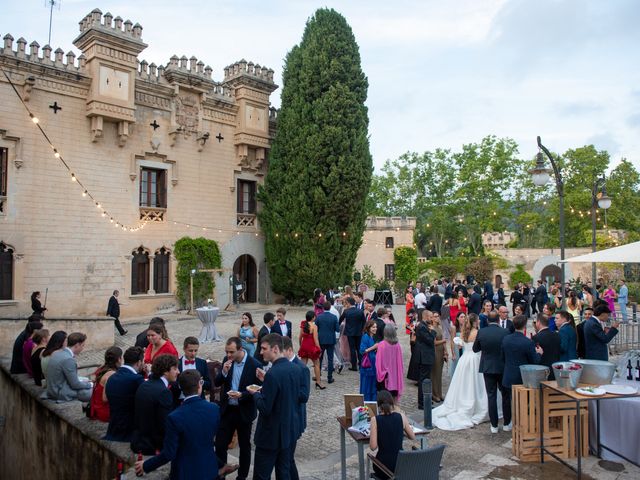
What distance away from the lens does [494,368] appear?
23.5 feet

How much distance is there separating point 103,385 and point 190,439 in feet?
6.80

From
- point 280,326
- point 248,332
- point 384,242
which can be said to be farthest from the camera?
point 384,242

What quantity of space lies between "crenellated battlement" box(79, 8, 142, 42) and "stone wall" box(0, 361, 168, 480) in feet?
43.6

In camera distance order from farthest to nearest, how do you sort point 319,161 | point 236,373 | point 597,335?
point 319,161, point 597,335, point 236,373

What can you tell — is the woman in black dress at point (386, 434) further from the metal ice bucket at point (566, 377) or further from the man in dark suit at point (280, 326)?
the man in dark suit at point (280, 326)

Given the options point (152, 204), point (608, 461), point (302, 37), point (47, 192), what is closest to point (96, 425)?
point (608, 461)

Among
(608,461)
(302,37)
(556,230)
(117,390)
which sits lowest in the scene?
(608,461)

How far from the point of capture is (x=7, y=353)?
11.8 meters

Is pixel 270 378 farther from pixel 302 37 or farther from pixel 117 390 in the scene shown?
pixel 302 37

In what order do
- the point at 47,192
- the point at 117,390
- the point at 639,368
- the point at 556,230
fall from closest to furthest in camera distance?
the point at 117,390, the point at 639,368, the point at 47,192, the point at 556,230

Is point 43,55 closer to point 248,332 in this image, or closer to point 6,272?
point 6,272

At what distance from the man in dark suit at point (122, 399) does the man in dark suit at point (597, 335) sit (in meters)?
6.65

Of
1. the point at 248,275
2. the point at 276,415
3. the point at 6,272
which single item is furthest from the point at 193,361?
the point at 248,275

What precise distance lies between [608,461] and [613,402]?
0.74 metres
